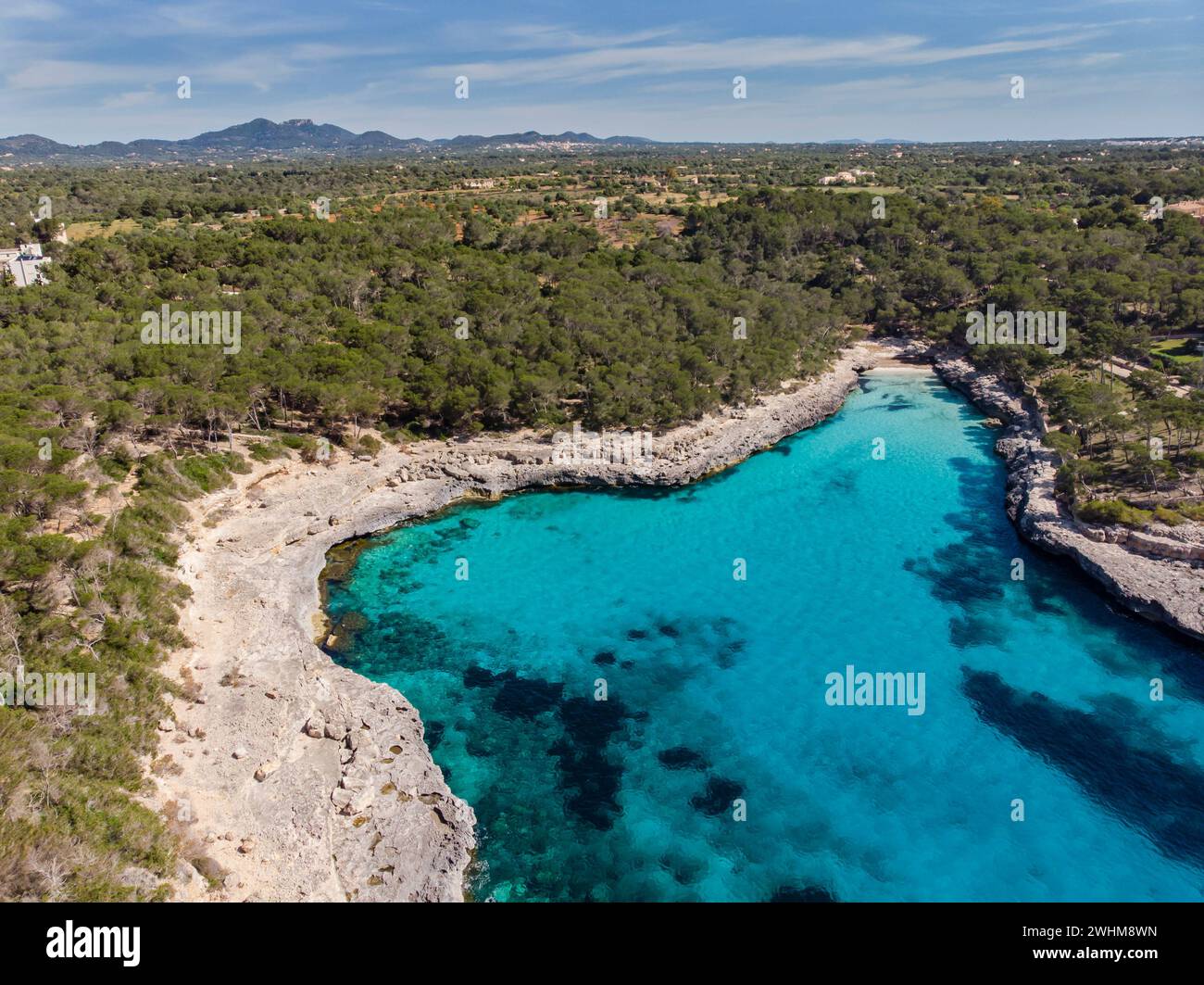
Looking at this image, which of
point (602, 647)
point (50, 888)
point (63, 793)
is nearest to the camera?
point (50, 888)

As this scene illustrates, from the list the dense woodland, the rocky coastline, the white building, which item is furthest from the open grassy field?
the white building

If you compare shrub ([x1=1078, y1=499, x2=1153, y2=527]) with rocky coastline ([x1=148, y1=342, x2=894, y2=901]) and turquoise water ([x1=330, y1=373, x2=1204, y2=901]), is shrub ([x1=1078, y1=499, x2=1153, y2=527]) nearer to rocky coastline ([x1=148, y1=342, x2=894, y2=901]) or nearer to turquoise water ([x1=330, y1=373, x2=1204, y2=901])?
turquoise water ([x1=330, y1=373, x2=1204, y2=901])

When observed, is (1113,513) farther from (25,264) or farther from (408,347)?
(25,264)

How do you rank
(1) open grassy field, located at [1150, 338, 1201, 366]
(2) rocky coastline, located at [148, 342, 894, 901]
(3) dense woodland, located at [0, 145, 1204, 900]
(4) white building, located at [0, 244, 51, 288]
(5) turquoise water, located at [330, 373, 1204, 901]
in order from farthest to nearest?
(4) white building, located at [0, 244, 51, 288] → (1) open grassy field, located at [1150, 338, 1201, 366] → (3) dense woodland, located at [0, 145, 1204, 900] → (5) turquoise water, located at [330, 373, 1204, 901] → (2) rocky coastline, located at [148, 342, 894, 901]

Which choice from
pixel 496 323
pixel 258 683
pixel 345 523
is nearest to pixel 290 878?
pixel 258 683

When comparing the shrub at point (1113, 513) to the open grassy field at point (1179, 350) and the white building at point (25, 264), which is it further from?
the white building at point (25, 264)

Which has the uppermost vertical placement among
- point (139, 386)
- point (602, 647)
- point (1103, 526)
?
point (139, 386)

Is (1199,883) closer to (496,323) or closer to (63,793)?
(63,793)
